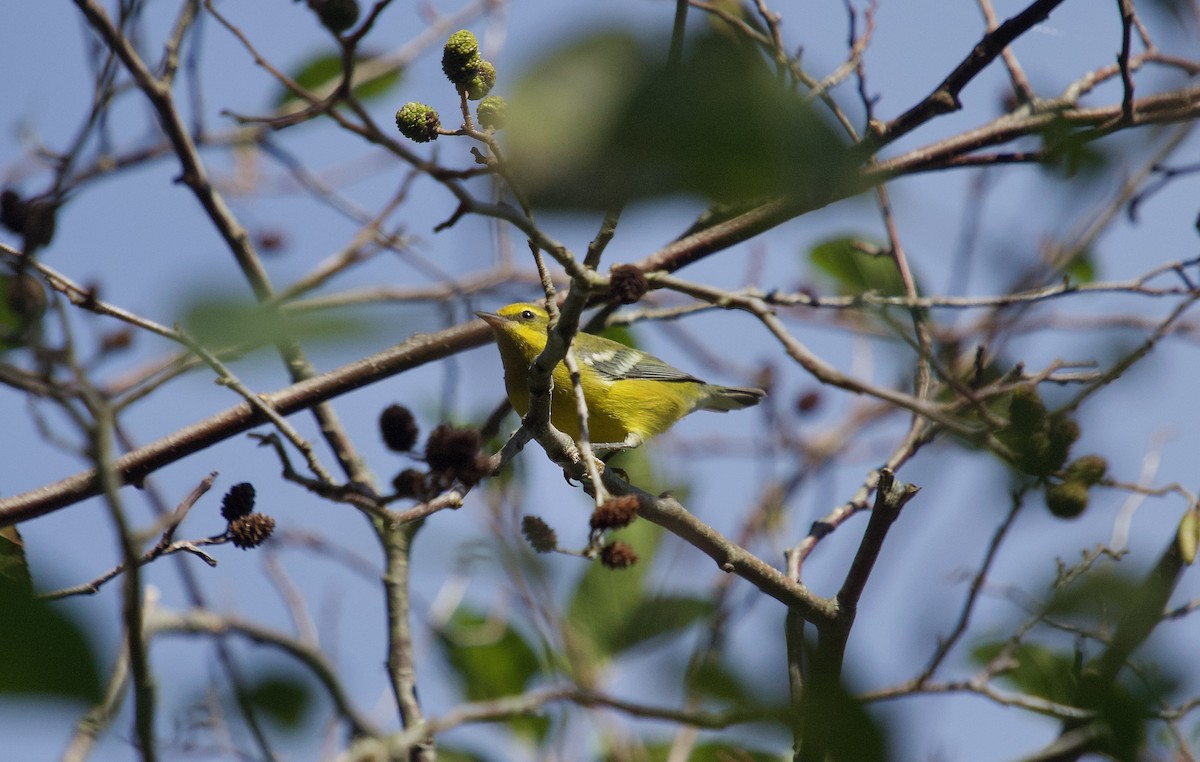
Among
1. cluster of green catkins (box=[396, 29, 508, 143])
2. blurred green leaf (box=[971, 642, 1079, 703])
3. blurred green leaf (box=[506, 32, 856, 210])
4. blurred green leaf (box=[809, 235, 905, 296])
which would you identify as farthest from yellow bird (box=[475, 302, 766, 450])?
blurred green leaf (box=[506, 32, 856, 210])

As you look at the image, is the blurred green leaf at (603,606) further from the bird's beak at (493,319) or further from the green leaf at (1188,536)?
the green leaf at (1188,536)

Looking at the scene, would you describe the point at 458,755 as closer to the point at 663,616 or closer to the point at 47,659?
the point at 663,616

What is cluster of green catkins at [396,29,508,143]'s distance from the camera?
219 cm

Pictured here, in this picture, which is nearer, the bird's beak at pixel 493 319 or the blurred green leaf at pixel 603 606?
the blurred green leaf at pixel 603 606

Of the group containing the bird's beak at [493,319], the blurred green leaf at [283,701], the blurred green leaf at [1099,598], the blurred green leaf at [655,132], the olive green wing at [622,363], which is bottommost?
the blurred green leaf at [283,701]

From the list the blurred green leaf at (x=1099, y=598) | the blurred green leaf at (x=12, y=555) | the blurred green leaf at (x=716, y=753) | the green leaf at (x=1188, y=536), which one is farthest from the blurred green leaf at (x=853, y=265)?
the blurred green leaf at (x=12, y=555)

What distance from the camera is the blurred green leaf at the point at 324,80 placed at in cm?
500

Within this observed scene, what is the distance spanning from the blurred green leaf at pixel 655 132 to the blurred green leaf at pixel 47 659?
2.60 feet

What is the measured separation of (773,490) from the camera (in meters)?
4.95

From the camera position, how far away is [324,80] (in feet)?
16.6

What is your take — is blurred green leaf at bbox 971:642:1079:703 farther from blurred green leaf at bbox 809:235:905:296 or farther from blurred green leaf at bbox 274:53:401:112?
blurred green leaf at bbox 274:53:401:112

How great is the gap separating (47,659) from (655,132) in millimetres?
946

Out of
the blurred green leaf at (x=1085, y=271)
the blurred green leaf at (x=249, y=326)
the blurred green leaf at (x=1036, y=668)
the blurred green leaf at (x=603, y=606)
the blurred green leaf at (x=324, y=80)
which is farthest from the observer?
the blurred green leaf at (x=324, y=80)

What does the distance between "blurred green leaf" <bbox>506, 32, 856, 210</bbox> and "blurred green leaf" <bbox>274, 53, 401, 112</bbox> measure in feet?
14.0
